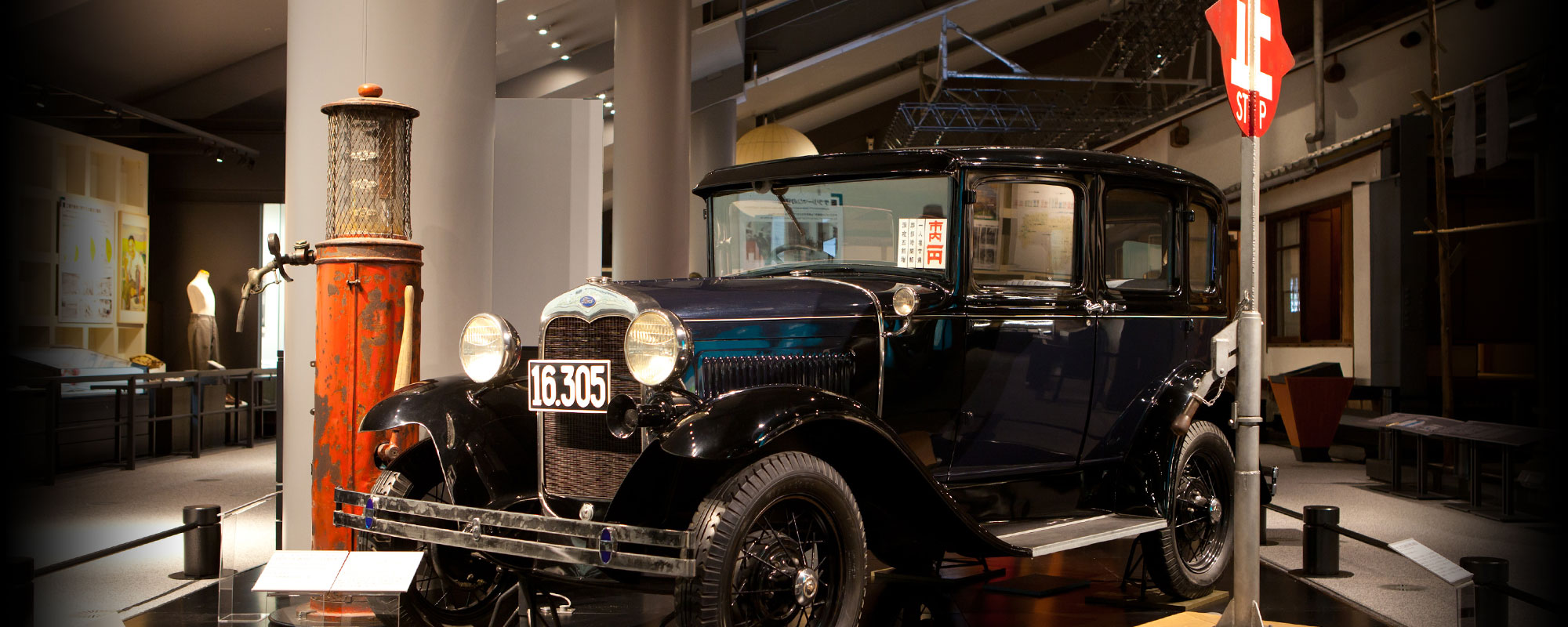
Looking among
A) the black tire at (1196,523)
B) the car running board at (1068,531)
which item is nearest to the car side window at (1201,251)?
the black tire at (1196,523)

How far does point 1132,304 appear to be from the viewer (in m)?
4.27

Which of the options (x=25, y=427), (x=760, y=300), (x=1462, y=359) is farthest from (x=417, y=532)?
(x=1462, y=359)

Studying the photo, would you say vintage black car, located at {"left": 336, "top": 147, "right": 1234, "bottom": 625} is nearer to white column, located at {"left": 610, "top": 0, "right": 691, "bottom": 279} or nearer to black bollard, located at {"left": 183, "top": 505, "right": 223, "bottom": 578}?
black bollard, located at {"left": 183, "top": 505, "right": 223, "bottom": 578}

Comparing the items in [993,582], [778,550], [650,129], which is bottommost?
[993,582]

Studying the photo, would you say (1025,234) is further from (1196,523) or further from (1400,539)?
(1400,539)

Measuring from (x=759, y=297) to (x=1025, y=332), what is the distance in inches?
41.4

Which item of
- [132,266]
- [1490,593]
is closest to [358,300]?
[1490,593]

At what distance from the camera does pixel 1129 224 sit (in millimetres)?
4305

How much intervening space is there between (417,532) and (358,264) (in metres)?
0.94

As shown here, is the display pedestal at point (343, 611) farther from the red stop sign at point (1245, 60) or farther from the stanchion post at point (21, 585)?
the red stop sign at point (1245, 60)

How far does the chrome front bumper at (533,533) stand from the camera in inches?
108

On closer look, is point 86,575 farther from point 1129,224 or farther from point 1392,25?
point 1392,25

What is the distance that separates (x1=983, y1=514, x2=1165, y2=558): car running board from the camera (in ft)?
11.7

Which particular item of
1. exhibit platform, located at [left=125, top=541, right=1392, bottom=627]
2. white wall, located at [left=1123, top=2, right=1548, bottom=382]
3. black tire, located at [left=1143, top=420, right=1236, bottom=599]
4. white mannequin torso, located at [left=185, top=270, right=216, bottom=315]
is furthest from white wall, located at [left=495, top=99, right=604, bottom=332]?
white mannequin torso, located at [left=185, top=270, right=216, bottom=315]
